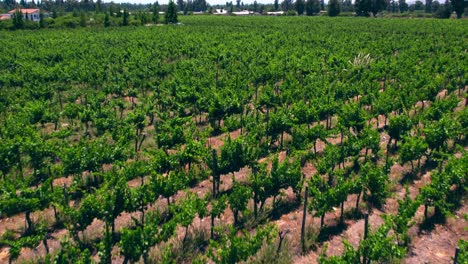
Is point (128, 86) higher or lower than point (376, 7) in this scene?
lower

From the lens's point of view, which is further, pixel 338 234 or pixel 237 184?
pixel 237 184

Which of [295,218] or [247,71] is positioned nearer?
[295,218]

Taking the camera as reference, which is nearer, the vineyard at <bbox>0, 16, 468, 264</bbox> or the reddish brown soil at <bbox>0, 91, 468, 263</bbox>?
the vineyard at <bbox>0, 16, 468, 264</bbox>

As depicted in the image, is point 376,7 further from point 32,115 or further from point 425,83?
point 32,115

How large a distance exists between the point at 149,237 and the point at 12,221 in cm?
450

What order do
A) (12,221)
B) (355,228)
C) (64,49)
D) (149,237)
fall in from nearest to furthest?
(149,237)
(355,228)
(12,221)
(64,49)

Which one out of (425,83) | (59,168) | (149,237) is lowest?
(149,237)

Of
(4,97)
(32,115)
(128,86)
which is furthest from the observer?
(128,86)

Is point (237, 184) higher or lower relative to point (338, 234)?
higher

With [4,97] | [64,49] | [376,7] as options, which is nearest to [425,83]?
[4,97]

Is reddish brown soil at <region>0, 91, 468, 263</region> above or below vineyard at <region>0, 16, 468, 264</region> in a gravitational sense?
below

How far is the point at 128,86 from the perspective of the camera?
2166 centimetres

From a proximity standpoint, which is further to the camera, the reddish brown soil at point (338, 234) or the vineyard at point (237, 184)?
the reddish brown soil at point (338, 234)

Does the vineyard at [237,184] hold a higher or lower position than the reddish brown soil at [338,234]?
higher
